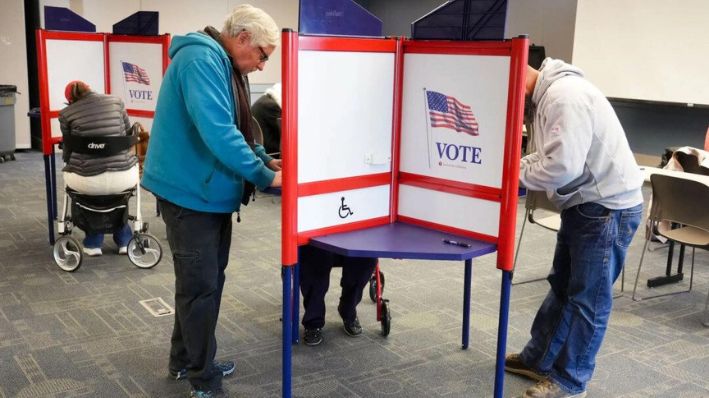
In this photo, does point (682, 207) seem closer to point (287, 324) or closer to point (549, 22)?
point (287, 324)

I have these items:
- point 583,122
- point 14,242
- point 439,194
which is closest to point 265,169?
point 439,194

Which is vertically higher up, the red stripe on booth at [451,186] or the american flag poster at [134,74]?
the american flag poster at [134,74]

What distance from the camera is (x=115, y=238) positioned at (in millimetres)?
4422

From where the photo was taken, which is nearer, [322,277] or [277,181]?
[277,181]

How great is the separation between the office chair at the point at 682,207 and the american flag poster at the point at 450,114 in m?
1.84

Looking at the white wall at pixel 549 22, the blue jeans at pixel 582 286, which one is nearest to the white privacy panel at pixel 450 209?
the blue jeans at pixel 582 286

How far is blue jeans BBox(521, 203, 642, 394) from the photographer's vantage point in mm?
2525

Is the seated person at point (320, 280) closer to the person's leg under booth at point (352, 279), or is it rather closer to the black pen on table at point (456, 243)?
the person's leg under booth at point (352, 279)

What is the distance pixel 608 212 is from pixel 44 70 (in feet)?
11.9

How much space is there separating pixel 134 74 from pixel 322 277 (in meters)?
2.45

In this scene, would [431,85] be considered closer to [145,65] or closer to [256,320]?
[256,320]

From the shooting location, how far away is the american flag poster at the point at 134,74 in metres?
4.71

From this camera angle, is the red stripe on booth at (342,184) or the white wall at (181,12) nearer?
the red stripe on booth at (342,184)

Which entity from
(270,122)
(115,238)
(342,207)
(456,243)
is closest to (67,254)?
(115,238)
